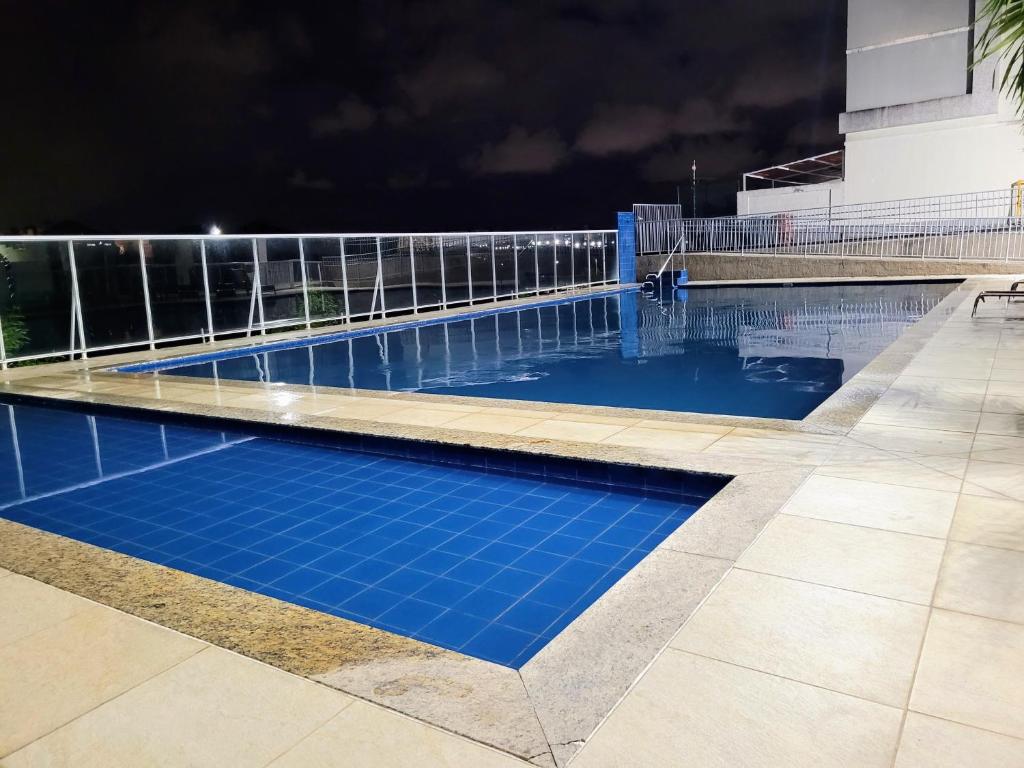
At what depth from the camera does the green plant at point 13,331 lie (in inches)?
334

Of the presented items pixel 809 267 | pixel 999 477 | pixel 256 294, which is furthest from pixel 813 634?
pixel 809 267

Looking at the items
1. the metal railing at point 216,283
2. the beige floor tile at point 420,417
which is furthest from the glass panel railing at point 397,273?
the beige floor tile at point 420,417

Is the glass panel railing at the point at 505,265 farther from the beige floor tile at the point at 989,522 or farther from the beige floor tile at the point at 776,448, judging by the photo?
the beige floor tile at the point at 989,522

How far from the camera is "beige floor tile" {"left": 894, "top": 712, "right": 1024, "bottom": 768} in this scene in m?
1.56

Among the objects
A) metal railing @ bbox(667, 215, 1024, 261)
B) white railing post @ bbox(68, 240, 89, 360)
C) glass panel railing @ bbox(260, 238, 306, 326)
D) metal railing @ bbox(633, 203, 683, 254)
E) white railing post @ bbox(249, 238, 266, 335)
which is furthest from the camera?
metal railing @ bbox(633, 203, 683, 254)

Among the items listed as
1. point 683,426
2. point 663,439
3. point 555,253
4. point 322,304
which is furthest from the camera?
point 555,253

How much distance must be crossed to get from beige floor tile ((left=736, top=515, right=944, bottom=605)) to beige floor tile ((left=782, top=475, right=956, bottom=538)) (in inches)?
3.4

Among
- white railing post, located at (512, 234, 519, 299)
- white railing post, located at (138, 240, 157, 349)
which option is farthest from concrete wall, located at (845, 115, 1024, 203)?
white railing post, located at (138, 240, 157, 349)

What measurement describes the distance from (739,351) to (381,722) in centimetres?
778

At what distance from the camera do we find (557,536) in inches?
135

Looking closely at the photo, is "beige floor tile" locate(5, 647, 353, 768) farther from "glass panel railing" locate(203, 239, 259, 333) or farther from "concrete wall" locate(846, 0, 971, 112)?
"concrete wall" locate(846, 0, 971, 112)

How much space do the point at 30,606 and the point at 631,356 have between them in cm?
715

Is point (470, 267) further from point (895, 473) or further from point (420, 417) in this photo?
point (895, 473)

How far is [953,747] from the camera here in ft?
5.28
